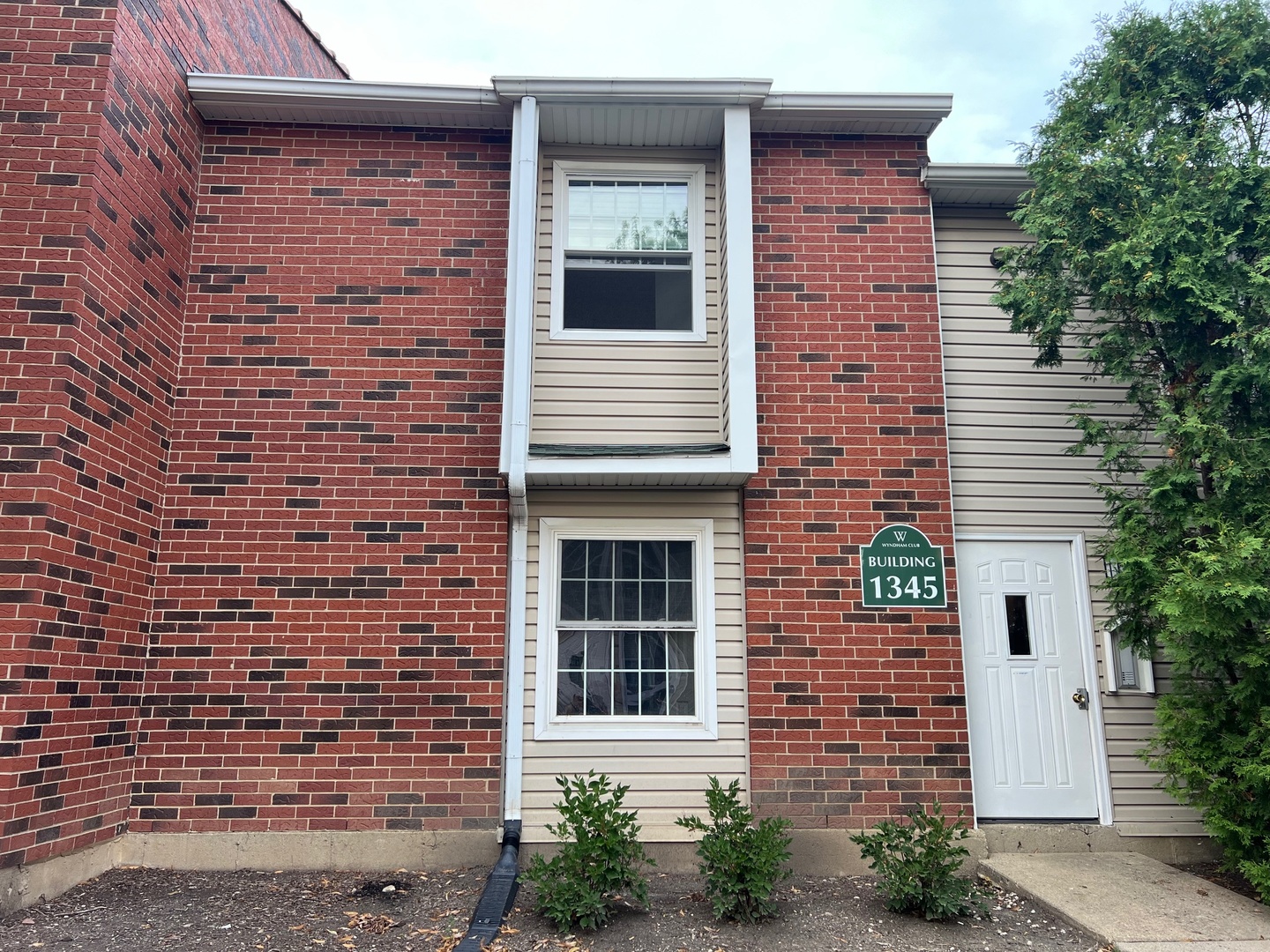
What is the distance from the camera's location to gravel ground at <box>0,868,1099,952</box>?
4.76 meters

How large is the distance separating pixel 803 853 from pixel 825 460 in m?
2.79

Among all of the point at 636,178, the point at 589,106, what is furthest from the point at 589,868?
the point at 589,106

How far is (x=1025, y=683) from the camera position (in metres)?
6.64

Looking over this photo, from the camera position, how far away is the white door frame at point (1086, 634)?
646 cm

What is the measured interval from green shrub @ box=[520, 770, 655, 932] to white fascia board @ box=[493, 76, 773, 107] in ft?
15.9

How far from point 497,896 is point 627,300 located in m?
4.32

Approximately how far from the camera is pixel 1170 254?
580 cm

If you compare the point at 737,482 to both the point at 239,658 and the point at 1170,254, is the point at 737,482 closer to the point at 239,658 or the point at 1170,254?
the point at 1170,254

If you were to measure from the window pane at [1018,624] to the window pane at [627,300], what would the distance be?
3.27m

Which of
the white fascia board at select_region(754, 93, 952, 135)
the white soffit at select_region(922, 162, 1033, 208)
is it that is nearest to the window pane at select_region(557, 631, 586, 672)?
the white fascia board at select_region(754, 93, 952, 135)

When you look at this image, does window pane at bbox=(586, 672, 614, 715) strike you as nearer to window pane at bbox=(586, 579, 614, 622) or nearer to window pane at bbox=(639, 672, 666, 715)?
window pane at bbox=(639, 672, 666, 715)

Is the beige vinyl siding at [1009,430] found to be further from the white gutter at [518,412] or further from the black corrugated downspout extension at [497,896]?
the black corrugated downspout extension at [497,896]

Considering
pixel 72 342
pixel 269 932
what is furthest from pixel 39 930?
pixel 72 342

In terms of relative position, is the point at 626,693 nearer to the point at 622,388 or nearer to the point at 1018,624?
the point at 622,388
